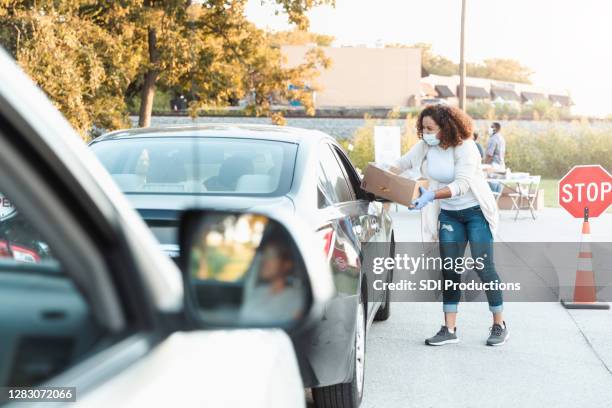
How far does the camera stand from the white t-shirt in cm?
674

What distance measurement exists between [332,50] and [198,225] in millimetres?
71973

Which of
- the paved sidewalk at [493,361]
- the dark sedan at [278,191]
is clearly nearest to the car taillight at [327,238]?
the dark sedan at [278,191]

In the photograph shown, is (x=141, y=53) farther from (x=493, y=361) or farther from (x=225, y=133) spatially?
(x=225, y=133)

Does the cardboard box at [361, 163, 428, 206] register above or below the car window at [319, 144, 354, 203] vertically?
below

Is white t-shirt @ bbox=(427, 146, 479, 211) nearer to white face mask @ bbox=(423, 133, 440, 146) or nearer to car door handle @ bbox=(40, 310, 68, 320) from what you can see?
white face mask @ bbox=(423, 133, 440, 146)

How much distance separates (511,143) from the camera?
125 ft

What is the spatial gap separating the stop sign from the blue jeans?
2317mm

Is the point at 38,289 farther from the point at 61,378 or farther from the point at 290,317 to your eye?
the point at 290,317

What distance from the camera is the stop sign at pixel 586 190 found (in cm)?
879

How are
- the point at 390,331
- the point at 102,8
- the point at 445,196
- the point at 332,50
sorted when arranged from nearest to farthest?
the point at 445,196 → the point at 390,331 → the point at 102,8 → the point at 332,50

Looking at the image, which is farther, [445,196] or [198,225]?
[445,196]

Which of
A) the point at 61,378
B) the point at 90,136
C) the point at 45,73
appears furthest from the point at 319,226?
the point at 90,136

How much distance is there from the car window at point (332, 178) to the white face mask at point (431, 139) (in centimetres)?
96

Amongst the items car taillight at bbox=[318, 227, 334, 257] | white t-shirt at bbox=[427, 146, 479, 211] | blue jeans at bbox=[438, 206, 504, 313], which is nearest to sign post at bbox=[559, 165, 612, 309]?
blue jeans at bbox=[438, 206, 504, 313]
